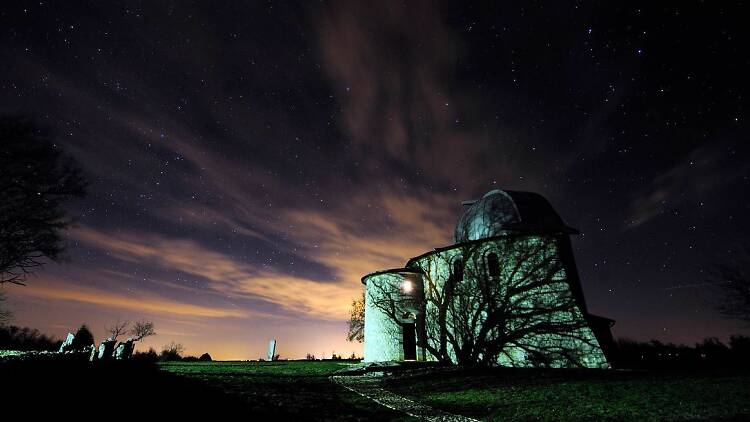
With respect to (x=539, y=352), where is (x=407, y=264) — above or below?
above

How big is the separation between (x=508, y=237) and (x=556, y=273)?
284 centimetres

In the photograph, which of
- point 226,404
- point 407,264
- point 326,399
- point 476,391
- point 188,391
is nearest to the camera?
point 226,404

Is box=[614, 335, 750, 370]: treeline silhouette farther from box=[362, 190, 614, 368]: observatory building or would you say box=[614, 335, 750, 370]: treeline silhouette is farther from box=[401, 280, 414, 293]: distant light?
box=[401, 280, 414, 293]: distant light

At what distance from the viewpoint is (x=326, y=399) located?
874cm

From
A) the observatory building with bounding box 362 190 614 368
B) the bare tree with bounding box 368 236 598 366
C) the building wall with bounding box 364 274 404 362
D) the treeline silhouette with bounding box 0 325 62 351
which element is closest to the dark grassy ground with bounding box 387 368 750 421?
the bare tree with bounding box 368 236 598 366

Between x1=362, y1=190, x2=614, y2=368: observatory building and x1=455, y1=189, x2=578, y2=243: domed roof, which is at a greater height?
x1=455, y1=189, x2=578, y2=243: domed roof

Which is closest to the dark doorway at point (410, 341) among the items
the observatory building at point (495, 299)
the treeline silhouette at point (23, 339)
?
the observatory building at point (495, 299)

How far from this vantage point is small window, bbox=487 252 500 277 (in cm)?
1781

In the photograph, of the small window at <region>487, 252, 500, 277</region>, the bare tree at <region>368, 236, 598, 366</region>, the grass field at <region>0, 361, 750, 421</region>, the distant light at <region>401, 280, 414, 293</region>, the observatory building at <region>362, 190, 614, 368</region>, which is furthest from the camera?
the distant light at <region>401, 280, 414, 293</region>

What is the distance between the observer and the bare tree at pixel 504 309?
1576 centimetres

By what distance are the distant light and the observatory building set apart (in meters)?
0.06

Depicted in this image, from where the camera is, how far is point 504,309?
17.0m

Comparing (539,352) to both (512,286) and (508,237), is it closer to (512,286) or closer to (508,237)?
(512,286)

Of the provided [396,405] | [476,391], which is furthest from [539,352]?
[396,405]
